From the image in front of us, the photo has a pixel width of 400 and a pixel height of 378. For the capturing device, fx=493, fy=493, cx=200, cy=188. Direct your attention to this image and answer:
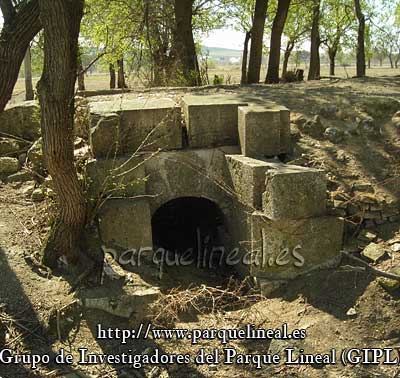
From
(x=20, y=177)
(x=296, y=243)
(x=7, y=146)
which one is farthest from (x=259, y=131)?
(x=7, y=146)

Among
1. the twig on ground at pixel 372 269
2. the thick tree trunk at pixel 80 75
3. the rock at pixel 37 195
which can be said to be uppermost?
the thick tree trunk at pixel 80 75

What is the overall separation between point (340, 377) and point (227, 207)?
273 centimetres

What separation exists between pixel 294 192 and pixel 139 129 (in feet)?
6.52

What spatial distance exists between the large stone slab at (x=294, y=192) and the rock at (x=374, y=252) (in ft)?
2.02

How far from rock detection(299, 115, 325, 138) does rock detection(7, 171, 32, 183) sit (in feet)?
11.5

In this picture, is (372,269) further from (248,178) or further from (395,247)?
(248,178)

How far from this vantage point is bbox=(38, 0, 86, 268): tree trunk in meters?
4.12

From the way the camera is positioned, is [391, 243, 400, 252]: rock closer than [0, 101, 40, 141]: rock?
Yes

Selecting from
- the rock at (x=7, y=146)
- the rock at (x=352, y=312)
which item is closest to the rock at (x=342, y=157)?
the rock at (x=352, y=312)

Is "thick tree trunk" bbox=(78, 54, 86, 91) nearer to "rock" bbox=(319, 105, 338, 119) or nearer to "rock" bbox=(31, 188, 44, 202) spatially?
Answer: "rock" bbox=(31, 188, 44, 202)

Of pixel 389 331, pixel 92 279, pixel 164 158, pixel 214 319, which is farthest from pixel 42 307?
pixel 389 331

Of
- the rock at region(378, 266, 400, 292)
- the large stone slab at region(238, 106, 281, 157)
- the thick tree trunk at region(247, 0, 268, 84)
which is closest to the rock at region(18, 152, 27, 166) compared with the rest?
the large stone slab at region(238, 106, 281, 157)

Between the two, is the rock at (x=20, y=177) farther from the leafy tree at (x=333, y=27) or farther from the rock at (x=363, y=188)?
the leafy tree at (x=333, y=27)

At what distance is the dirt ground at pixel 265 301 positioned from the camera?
3980mm
